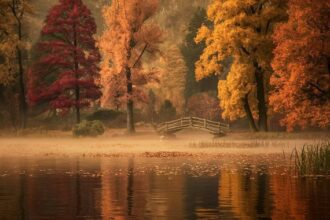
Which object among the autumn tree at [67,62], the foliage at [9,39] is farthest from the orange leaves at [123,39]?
the foliage at [9,39]

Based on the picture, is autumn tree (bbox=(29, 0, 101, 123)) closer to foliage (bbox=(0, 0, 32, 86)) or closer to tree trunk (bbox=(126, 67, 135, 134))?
foliage (bbox=(0, 0, 32, 86))

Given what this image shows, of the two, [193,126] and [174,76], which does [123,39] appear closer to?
[193,126]

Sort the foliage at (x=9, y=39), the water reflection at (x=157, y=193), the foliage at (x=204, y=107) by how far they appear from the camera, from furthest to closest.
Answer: the foliage at (x=204, y=107) < the foliage at (x=9, y=39) < the water reflection at (x=157, y=193)

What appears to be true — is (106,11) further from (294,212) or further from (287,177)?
(294,212)

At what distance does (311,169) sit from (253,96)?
3288 cm

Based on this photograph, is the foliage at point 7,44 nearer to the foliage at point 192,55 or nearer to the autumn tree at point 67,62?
the autumn tree at point 67,62

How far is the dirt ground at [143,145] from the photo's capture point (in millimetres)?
48250

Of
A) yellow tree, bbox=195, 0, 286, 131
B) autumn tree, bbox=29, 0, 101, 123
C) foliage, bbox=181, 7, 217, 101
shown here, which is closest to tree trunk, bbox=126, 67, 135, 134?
autumn tree, bbox=29, 0, 101, 123

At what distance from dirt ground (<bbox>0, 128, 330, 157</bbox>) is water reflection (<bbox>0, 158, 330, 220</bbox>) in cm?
1154

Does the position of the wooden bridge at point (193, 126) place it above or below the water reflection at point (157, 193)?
above

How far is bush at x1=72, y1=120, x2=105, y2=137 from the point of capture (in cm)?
6806

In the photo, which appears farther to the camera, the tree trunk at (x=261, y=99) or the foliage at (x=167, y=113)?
the foliage at (x=167, y=113)

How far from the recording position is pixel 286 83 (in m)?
52.8

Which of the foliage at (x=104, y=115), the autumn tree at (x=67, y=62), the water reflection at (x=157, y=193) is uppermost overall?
the autumn tree at (x=67, y=62)
